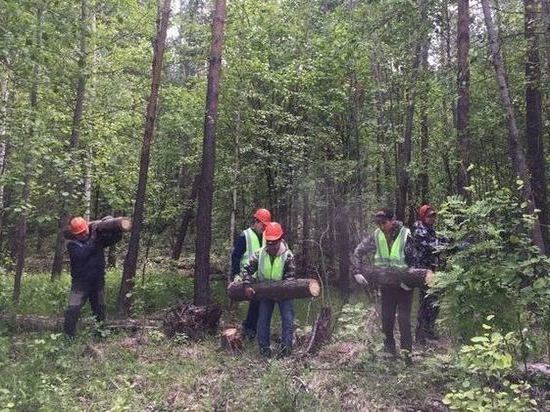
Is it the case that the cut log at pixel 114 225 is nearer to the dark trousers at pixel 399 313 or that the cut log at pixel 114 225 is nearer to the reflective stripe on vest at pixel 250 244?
the reflective stripe on vest at pixel 250 244

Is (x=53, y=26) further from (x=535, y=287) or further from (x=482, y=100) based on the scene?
(x=482, y=100)

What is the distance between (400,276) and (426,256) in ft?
4.85

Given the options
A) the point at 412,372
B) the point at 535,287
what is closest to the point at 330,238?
the point at 412,372

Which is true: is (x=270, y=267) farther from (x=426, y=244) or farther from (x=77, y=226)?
(x=77, y=226)

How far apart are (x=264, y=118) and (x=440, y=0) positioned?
17.6 ft

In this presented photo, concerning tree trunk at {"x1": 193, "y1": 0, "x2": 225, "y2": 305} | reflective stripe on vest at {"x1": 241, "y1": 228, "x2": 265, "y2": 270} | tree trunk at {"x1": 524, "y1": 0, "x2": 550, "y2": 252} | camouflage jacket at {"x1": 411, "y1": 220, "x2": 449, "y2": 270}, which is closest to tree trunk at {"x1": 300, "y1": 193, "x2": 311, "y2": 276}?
tree trunk at {"x1": 193, "y1": 0, "x2": 225, "y2": 305}

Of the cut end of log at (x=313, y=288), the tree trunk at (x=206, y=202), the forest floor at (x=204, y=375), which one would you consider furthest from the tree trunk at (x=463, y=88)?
the tree trunk at (x=206, y=202)

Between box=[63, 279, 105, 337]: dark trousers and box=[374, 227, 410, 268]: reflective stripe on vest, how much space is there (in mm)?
4667

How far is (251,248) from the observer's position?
30.9ft

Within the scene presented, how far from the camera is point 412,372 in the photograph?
7.16 meters

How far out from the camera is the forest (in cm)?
621

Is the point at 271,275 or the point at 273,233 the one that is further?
the point at 271,275

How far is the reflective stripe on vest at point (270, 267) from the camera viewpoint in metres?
8.52

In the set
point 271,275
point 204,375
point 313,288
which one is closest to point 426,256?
point 313,288
